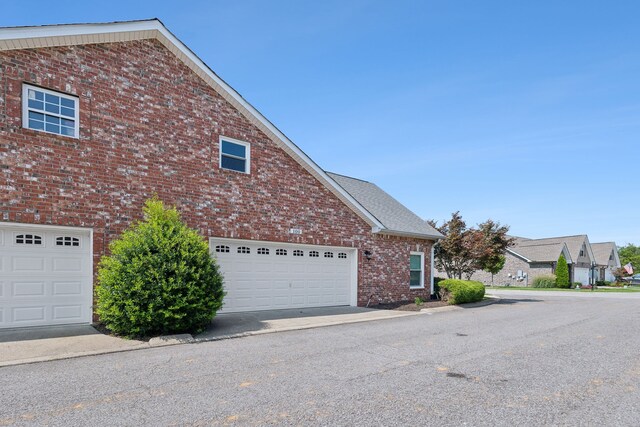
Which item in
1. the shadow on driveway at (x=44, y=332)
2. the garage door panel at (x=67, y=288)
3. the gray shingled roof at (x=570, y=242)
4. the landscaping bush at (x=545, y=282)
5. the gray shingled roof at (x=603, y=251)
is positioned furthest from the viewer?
the gray shingled roof at (x=603, y=251)

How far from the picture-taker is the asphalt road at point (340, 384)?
4.76m

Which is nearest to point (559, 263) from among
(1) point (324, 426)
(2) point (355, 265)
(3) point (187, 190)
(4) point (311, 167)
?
(2) point (355, 265)

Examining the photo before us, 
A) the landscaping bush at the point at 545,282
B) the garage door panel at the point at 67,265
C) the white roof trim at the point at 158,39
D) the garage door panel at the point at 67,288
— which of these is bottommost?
the landscaping bush at the point at 545,282

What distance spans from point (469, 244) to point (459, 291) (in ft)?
12.3

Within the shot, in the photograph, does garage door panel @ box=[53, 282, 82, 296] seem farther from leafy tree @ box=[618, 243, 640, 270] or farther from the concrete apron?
leafy tree @ box=[618, 243, 640, 270]

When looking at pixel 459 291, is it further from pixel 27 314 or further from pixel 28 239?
pixel 28 239

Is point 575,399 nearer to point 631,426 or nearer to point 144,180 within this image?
point 631,426

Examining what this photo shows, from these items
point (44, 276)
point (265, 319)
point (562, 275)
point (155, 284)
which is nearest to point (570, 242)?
point (562, 275)

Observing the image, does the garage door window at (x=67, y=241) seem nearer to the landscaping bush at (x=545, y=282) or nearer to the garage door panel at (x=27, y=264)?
the garage door panel at (x=27, y=264)

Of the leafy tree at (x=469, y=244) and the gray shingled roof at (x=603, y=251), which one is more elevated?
the leafy tree at (x=469, y=244)

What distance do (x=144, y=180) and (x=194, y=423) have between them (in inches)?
314

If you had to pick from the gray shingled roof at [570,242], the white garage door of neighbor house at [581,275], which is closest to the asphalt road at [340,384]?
the gray shingled roof at [570,242]

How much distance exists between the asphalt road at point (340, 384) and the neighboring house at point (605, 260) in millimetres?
56650

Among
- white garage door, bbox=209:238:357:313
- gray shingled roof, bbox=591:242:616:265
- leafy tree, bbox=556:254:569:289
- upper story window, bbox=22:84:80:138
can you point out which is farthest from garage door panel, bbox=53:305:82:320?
gray shingled roof, bbox=591:242:616:265
